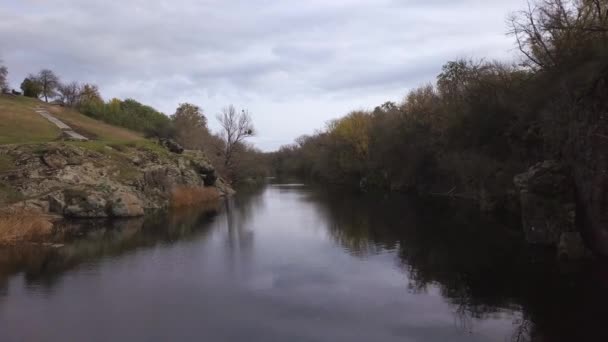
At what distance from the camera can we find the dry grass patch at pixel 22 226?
941 inches

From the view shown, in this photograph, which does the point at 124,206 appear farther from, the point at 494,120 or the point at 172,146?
the point at 494,120

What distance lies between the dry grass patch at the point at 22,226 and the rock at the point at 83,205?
408cm

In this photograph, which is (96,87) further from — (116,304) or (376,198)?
(116,304)

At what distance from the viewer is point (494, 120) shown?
110ft

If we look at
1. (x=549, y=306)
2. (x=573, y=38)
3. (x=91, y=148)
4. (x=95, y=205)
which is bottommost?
(x=549, y=306)

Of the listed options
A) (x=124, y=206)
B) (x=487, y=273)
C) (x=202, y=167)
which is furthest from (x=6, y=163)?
(x=487, y=273)

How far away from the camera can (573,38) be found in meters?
22.8

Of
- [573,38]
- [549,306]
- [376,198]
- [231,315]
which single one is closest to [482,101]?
[573,38]

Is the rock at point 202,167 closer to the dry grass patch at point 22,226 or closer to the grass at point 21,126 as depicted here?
the grass at point 21,126

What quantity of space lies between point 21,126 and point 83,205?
22799 mm

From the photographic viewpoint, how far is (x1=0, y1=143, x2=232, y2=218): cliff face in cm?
3181

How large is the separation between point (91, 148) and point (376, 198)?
1038 inches

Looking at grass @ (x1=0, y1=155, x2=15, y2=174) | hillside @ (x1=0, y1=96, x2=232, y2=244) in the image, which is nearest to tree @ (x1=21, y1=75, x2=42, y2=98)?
hillside @ (x1=0, y1=96, x2=232, y2=244)

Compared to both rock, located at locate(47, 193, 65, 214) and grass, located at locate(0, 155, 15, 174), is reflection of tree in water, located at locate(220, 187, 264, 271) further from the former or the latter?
grass, located at locate(0, 155, 15, 174)
